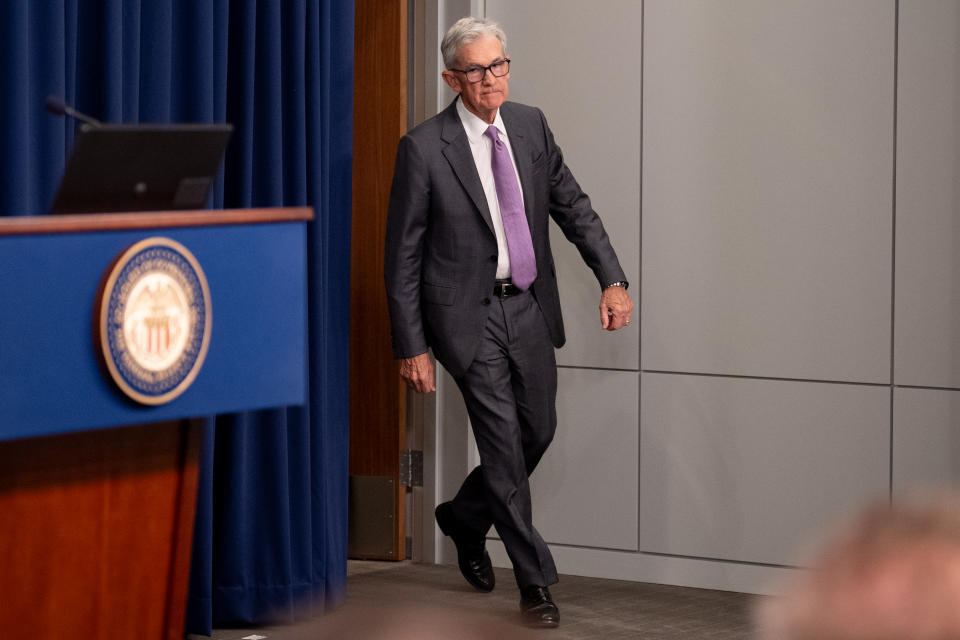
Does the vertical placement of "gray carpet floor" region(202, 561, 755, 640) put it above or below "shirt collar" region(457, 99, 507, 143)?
below

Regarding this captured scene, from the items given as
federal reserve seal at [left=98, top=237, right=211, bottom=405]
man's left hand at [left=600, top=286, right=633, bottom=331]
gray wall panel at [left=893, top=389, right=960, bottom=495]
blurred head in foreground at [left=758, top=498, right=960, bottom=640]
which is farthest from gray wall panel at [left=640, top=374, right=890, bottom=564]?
blurred head in foreground at [left=758, top=498, right=960, bottom=640]

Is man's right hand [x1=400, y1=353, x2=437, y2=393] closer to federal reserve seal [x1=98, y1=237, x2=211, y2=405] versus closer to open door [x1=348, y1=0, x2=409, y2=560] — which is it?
open door [x1=348, y1=0, x2=409, y2=560]

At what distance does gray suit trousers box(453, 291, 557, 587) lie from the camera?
376cm

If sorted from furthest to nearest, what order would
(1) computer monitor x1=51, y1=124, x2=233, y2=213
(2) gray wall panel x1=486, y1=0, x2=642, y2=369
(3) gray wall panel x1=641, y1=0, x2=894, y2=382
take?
(2) gray wall panel x1=486, y1=0, x2=642, y2=369
(3) gray wall panel x1=641, y1=0, x2=894, y2=382
(1) computer monitor x1=51, y1=124, x2=233, y2=213

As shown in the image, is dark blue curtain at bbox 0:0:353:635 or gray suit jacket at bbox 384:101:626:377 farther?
gray suit jacket at bbox 384:101:626:377

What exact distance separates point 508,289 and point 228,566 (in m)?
1.10

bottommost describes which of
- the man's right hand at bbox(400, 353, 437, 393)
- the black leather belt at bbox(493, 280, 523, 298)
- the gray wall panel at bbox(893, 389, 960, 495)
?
the gray wall panel at bbox(893, 389, 960, 495)

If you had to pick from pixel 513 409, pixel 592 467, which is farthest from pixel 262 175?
pixel 592 467

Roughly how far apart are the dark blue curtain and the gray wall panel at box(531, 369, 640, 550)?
0.78m

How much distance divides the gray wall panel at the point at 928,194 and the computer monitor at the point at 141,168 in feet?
8.22

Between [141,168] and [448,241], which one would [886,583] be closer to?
[141,168]

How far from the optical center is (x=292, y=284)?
228 centimetres

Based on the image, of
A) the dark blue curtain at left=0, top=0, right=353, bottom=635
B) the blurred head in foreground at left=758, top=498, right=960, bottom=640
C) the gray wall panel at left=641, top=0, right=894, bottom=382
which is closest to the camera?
the blurred head in foreground at left=758, top=498, right=960, bottom=640

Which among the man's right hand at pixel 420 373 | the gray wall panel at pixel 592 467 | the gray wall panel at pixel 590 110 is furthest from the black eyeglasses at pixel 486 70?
the gray wall panel at pixel 592 467
